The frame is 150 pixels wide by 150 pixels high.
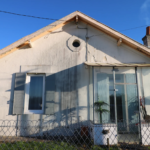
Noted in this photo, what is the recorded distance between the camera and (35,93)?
6402mm

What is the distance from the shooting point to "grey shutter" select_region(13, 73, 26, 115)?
6059mm

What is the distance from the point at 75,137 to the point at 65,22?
4.82 m

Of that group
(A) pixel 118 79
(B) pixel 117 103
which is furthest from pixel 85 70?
(B) pixel 117 103

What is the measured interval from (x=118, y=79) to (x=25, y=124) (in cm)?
403

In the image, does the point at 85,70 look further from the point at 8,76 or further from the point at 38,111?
the point at 8,76

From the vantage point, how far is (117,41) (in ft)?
22.0

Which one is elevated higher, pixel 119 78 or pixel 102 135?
pixel 119 78

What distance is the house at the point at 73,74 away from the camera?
5.79 metres

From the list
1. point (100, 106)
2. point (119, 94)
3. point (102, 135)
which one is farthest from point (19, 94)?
point (119, 94)

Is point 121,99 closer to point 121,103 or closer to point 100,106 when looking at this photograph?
point 121,103

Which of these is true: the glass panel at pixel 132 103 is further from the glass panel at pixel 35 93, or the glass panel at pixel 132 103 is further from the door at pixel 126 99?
the glass panel at pixel 35 93

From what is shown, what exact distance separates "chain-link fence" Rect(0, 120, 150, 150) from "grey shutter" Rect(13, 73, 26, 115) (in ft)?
1.65

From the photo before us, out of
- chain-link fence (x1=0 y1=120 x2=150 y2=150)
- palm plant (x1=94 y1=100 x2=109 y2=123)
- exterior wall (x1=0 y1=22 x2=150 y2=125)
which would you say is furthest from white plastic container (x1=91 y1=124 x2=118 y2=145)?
exterior wall (x1=0 y1=22 x2=150 y2=125)

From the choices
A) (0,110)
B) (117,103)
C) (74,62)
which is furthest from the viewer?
(74,62)
